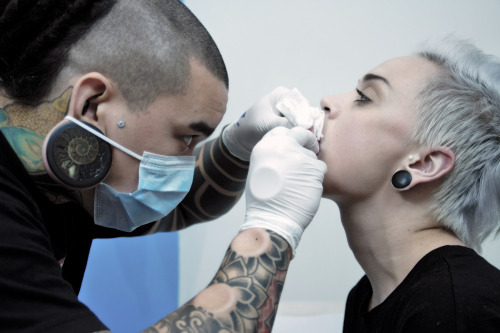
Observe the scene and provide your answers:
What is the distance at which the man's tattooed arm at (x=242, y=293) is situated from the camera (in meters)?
0.89

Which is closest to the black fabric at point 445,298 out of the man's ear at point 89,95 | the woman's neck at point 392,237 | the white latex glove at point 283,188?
the woman's neck at point 392,237

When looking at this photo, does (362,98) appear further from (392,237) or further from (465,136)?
(392,237)

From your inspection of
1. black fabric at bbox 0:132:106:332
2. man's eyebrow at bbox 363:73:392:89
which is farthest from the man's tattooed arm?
man's eyebrow at bbox 363:73:392:89

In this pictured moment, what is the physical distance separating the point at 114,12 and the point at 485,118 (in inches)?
39.1

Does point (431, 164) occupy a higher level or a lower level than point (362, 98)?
lower

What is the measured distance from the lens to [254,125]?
4.61 ft

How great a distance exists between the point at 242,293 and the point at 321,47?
4.69 feet

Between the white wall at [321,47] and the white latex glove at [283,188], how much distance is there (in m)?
0.99

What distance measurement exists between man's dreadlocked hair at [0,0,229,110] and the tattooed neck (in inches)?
1.0

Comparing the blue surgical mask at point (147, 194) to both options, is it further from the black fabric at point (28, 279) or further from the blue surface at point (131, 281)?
the blue surface at point (131, 281)

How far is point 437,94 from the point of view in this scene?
1.17 meters

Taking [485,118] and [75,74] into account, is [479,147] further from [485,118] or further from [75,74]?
[75,74]

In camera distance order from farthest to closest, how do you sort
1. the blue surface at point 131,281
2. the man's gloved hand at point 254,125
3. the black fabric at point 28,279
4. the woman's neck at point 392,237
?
1. the blue surface at point 131,281
2. the man's gloved hand at point 254,125
3. the woman's neck at point 392,237
4. the black fabric at point 28,279

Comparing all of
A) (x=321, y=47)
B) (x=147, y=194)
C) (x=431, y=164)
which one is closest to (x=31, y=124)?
(x=147, y=194)
